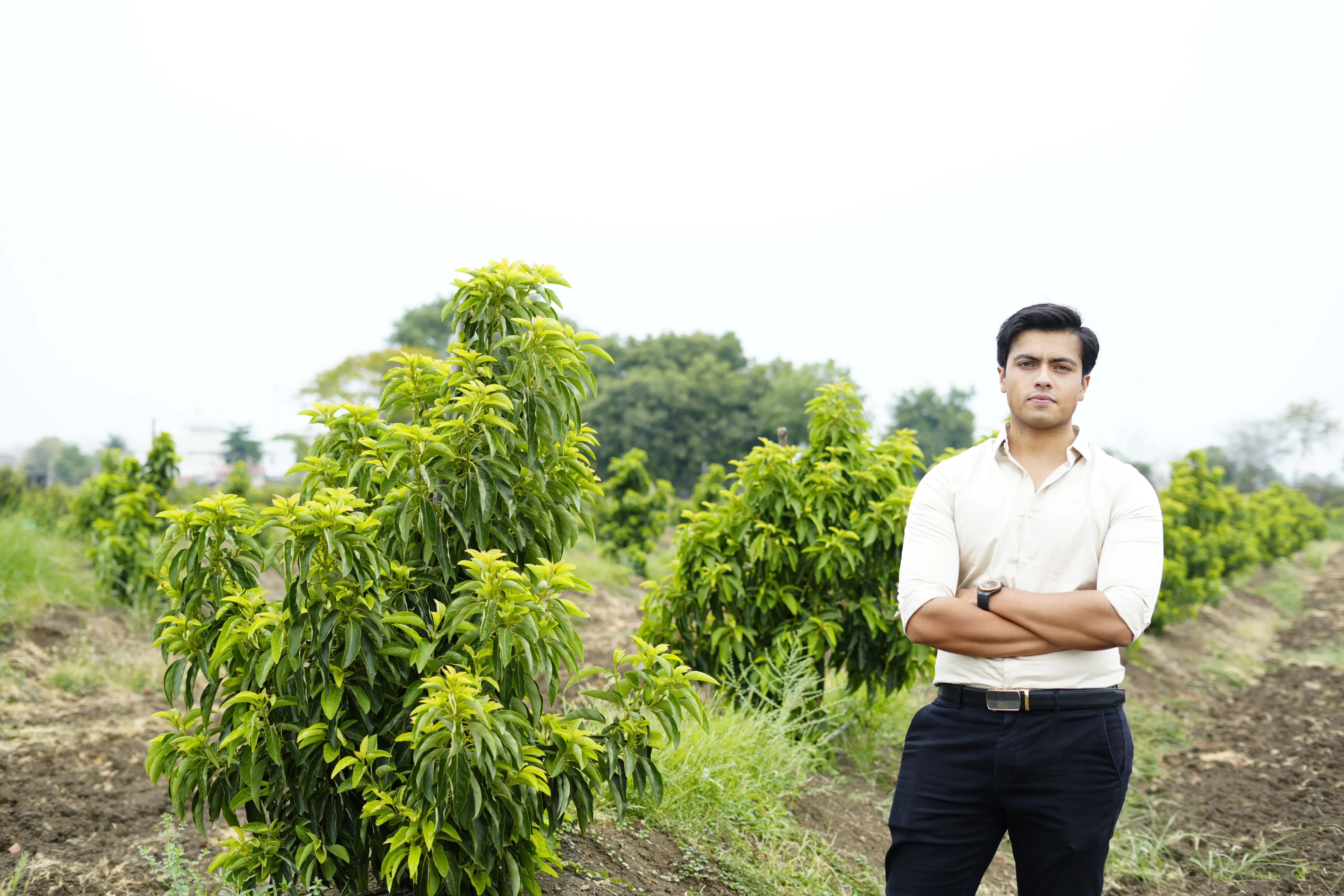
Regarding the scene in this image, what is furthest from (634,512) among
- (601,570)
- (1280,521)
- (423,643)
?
(1280,521)

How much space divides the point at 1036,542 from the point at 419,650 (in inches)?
70.4

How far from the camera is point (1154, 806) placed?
616 cm

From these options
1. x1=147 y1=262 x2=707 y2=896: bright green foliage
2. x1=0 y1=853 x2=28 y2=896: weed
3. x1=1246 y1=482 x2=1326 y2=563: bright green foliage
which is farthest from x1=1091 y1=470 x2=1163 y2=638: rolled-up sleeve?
x1=1246 y1=482 x2=1326 y2=563: bright green foliage

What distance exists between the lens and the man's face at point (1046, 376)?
105 inches

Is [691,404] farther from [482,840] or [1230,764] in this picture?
[482,840]

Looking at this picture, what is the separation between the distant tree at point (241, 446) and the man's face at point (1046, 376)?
4750 cm

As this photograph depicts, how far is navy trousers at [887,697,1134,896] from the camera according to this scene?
2426mm

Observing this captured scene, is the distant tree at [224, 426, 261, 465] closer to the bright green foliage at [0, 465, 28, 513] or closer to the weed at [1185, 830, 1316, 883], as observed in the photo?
the bright green foliage at [0, 465, 28, 513]

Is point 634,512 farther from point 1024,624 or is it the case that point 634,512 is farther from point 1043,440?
point 1024,624

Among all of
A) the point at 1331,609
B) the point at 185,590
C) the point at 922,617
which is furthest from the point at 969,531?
the point at 1331,609

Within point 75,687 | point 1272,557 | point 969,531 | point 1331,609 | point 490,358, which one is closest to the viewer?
point 969,531

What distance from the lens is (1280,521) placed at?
90.3 feet

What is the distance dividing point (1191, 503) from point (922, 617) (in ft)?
44.4

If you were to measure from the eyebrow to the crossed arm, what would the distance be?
655mm
